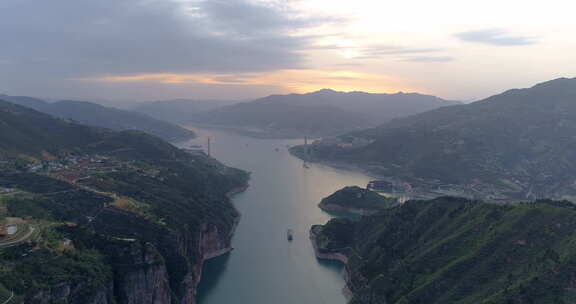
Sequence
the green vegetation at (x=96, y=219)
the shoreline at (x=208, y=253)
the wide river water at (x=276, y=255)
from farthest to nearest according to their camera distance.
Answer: the shoreline at (x=208, y=253) → the wide river water at (x=276, y=255) → the green vegetation at (x=96, y=219)

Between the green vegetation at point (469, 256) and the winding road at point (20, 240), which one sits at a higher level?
the winding road at point (20, 240)

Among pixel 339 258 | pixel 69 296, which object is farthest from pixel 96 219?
pixel 339 258

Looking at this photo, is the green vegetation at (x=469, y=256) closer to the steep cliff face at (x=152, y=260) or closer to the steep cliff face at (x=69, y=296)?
the steep cliff face at (x=152, y=260)

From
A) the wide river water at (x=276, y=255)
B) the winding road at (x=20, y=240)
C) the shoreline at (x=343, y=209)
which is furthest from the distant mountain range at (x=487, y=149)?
the winding road at (x=20, y=240)

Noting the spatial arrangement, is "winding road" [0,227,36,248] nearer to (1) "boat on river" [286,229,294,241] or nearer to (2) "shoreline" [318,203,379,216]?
(1) "boat on river" [286,229,294,241]

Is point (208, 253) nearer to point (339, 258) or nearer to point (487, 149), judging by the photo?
point (339, 258)

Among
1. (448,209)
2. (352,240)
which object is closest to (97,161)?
(352,240)

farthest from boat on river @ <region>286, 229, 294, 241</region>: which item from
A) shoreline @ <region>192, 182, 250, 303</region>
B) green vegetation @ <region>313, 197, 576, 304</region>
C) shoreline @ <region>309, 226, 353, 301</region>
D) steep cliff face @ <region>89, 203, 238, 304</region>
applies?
steep cliff face @ <region>89, 203, 238, 304</region>
